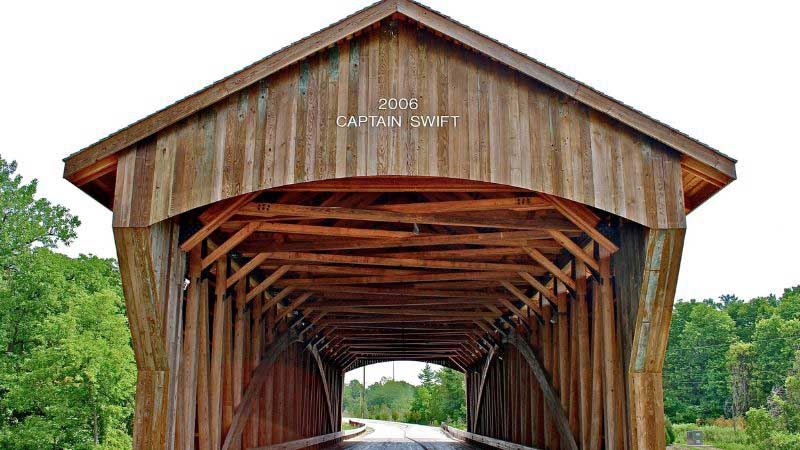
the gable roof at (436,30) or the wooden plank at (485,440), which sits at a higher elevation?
the gable roof at (436,30)

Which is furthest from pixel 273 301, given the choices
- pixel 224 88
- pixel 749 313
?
pixel 749 313

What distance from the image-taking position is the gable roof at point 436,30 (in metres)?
7.95

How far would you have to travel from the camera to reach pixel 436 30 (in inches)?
321

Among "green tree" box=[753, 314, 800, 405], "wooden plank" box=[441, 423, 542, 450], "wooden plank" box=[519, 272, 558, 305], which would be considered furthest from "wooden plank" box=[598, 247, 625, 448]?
"green tree" box=[753, 314, 800, 405]

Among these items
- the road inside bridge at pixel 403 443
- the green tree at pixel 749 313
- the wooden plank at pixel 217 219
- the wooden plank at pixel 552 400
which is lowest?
the road inside bridge at pixel 403 443

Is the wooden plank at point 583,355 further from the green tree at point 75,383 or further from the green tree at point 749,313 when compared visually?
the green tree at point 749,313

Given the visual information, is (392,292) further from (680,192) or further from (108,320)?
(108,320)

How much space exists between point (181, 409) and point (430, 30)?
4.81 metres

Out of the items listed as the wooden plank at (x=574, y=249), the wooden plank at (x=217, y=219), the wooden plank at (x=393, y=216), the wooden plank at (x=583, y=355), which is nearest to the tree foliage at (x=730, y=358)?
the wooden plank at (x=583, y=355)

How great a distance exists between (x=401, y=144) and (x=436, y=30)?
1.20 meters

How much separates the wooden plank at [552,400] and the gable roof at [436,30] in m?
4.63

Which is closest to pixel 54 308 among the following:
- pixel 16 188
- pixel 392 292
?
pixel 16 188

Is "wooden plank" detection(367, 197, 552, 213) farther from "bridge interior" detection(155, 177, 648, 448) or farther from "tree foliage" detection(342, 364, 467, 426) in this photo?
"tree foliage" detection(342, 364, 467, 426)

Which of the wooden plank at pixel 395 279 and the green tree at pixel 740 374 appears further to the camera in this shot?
the green tree at pixel 740 374
